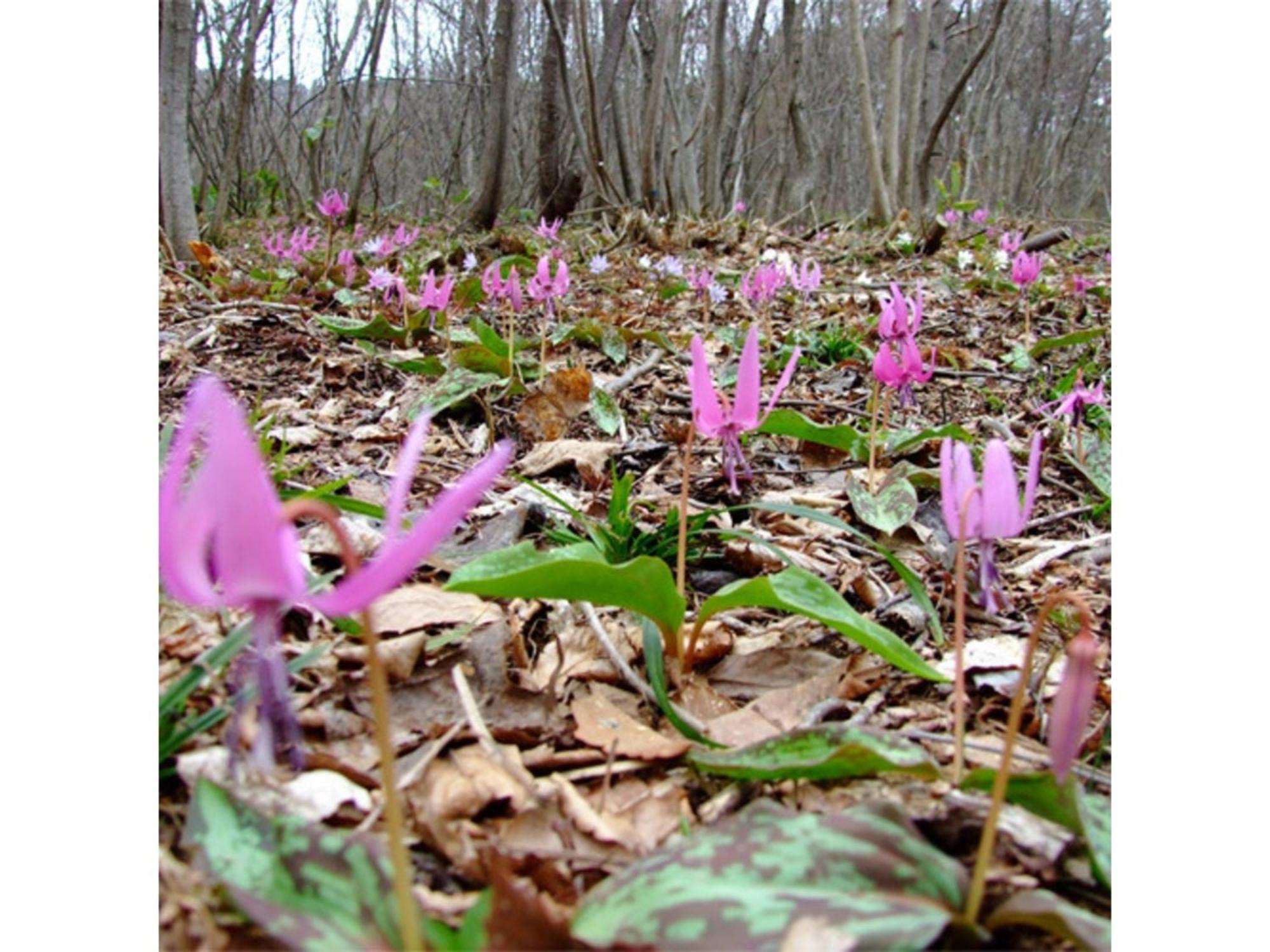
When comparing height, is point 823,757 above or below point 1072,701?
below

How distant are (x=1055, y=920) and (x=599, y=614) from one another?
68cm

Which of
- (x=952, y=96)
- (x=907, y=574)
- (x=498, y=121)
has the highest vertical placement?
(x=952, y=96)

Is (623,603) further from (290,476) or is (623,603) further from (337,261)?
(337,261)

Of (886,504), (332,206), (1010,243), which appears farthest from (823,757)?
(1010,243)

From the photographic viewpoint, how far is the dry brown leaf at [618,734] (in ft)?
2.82

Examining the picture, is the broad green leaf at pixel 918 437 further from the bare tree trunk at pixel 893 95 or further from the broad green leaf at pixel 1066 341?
the bare tree trunk at pixel 893 95

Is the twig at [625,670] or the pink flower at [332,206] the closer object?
the twig at [625,670]

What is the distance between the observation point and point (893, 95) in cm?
639

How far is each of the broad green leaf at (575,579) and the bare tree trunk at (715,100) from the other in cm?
747

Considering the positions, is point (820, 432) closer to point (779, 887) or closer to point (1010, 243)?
point (779, 887)

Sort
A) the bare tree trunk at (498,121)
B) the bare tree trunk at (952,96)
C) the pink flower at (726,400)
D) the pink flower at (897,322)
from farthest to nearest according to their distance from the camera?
the bare tree trunk at (498,121), the bare tree trunk at (952,96), the pink flower at (897,322), the pink flower at (726,400)

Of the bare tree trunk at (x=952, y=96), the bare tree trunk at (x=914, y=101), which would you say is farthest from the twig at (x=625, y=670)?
the bare tree trunk at (x=914, y=101)

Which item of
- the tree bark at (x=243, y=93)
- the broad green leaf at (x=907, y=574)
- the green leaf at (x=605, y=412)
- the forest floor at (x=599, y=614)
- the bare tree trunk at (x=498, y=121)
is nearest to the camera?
the forest floor at (x=599, y=614)
